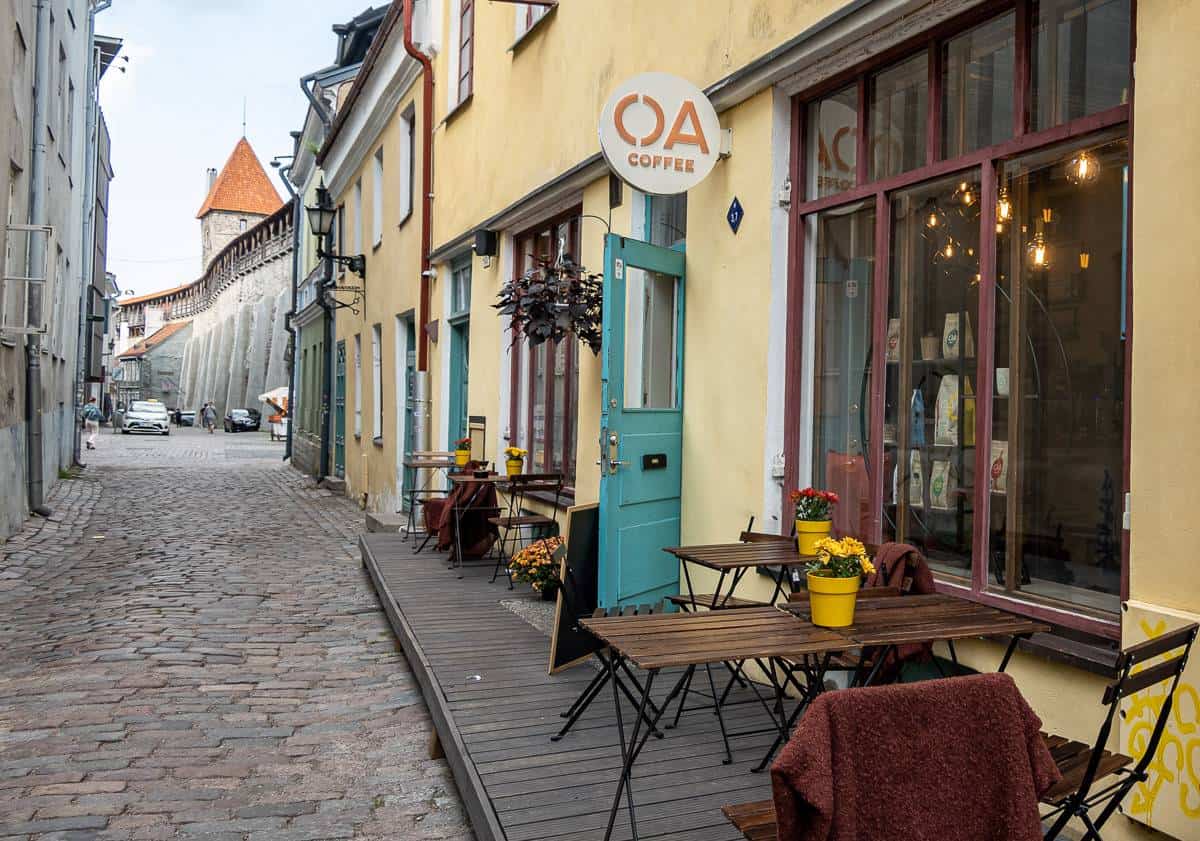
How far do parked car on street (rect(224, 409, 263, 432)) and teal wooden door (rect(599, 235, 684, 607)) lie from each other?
4752 cm

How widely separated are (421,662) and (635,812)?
2314 millimetres

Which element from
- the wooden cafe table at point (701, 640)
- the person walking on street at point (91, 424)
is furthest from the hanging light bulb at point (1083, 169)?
the person walking on street at point (91, 424)

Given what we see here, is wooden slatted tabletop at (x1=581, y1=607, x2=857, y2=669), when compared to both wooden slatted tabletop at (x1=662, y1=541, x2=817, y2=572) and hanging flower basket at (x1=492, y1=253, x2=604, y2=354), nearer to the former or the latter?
wooden slatted tabletop at (x1=662, y1=541, x2=817, y2=572)

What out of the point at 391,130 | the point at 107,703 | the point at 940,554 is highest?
the point at 391,130

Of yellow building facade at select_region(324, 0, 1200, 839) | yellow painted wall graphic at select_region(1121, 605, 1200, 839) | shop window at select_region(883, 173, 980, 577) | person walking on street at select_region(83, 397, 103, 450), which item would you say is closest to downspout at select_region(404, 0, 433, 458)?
yellow building facade at select_region(324, 0, 1200, 839)

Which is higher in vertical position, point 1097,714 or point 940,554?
point 940,554

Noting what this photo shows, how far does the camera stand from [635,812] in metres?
3.56

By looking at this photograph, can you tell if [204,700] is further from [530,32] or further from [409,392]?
[409,392]

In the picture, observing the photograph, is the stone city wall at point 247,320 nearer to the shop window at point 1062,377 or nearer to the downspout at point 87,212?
the downspout at point 87,212

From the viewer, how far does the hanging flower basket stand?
7047mm

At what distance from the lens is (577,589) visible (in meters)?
5.52

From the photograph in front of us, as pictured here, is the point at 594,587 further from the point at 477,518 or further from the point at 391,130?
the point at 391,130

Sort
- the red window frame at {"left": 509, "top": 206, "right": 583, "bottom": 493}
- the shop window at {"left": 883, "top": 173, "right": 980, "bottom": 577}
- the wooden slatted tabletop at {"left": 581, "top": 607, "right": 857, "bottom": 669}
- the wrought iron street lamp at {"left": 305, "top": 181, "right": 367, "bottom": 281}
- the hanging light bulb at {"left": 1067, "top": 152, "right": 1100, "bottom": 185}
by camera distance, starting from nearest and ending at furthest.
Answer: the wooden slatted tabletop at {"left": 581, "top": 607, "right": 857, "bottom": 669}
the hanging light bulb at {"left": 1067, "top": 152, "right": 1100, "bottom": 185}
the shop window at {"left": 883, "top": 173, "right": 980, "bottom": 577}
the red window frame at {"left": 509, "top": 206, "right": 583, "bottom": 493}
the wrought iron street lamp at {"left": 305, "top": 181, "right": 367, "bottom": 281}

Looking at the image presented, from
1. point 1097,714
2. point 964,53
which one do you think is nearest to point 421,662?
point 1097,714
